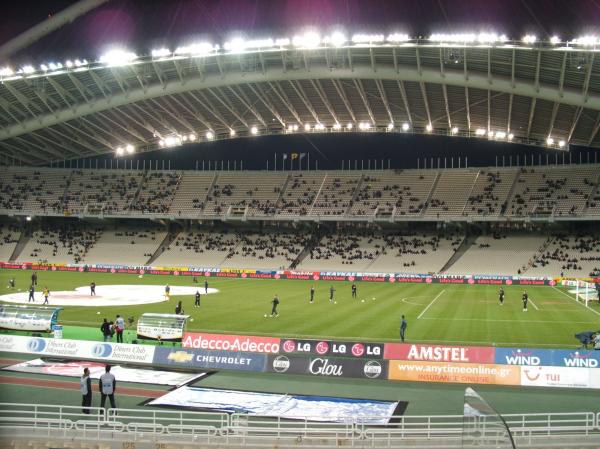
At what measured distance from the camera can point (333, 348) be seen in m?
22.1

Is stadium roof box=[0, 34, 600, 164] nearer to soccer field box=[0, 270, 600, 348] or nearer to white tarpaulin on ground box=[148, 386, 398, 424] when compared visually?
soccer field box=[0, 270, 600, 348]

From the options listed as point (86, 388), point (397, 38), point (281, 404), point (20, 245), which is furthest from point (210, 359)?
point (20, 245)

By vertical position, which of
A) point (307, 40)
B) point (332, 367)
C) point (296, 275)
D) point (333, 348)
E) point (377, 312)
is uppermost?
point (307, 40)

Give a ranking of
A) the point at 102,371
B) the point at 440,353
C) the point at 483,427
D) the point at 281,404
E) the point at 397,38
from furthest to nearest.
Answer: the point at 397,38
the point at 102,371
the point at 440,353
the point at 281,404
the point at 483,427

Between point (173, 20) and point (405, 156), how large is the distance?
5046 centimetres

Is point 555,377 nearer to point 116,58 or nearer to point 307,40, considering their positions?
point 307,40

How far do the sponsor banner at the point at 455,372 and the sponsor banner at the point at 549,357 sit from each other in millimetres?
569

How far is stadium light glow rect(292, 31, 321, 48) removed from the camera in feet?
148

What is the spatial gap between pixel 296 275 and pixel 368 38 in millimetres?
31337

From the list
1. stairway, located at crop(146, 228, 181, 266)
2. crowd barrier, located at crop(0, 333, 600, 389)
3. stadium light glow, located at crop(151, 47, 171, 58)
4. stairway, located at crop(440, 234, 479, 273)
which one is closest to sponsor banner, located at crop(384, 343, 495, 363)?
crowd barrier, located at crop(0, 333, 600, 389)

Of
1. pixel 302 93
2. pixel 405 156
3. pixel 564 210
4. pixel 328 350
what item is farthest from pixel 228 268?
pixel 328 350

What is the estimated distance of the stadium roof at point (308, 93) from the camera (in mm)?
44438

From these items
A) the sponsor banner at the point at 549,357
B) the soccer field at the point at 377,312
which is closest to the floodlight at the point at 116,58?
the soccer field at the point at 377,312

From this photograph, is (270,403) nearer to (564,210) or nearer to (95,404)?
(95,404)
